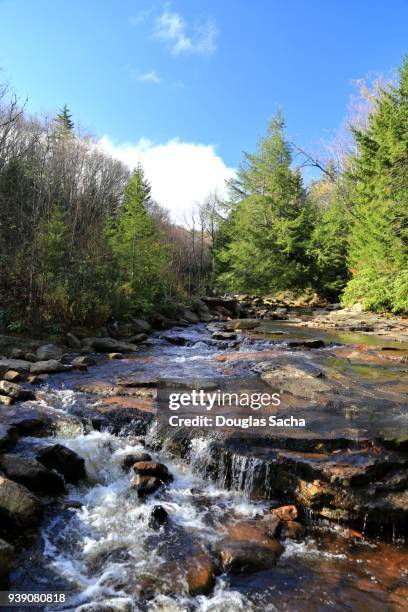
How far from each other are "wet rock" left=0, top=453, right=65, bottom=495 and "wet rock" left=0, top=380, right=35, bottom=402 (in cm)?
211

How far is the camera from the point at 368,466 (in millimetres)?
4281

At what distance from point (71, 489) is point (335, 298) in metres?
24.8

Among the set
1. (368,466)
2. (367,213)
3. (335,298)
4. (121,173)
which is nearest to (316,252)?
(335,298)

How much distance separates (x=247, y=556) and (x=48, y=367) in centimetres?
586

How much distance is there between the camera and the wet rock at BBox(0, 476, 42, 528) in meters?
3.66

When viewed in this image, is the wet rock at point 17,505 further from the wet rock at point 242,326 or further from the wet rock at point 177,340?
the wet rock at point 242,326

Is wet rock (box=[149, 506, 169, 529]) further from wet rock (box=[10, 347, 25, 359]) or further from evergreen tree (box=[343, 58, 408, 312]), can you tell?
evergreen tree (box=[343, 58, 408, 312])

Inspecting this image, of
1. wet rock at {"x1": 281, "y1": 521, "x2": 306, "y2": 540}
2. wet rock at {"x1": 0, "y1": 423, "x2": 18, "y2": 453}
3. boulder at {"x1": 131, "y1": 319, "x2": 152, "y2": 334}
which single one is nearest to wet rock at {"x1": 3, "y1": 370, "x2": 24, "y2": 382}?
wet rock at {"x1": 0, "y1": 423, "x2": 18, "y2": 453}

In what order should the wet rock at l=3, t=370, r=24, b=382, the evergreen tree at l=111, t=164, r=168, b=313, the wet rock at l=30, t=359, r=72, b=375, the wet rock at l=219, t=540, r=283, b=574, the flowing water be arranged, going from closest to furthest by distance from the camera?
the flowing water < the wet rock at l=219, t=540, r=283, b=574 < the wet rock at l=3, t=370, r=24, b=382 < the wet rock at l=30, t=359, r=72, b=375 < the evergreen tree at l=111, t=164, r=168, b=313

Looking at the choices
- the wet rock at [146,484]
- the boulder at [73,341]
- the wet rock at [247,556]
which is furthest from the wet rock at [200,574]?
the boulder at [73,341]

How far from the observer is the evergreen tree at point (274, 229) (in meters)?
27.2

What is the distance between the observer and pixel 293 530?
3.96 m

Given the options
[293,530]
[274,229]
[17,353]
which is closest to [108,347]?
[17,353]

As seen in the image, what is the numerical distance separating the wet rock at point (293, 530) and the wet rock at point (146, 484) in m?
1.47
